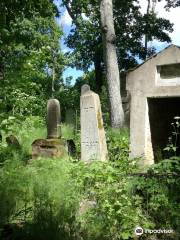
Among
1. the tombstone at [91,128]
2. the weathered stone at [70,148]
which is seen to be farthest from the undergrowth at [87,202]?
the weathered stone at [70,148]

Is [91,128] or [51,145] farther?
[51,145]

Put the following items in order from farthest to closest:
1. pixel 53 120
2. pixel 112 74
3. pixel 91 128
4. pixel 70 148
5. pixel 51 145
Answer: pixel 112 74 → pixel 53 120 → pixel 70 148 → pixel 51 145 → pixel 91 128

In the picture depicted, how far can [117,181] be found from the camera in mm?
6355

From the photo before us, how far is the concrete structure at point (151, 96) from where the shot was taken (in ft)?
28.3

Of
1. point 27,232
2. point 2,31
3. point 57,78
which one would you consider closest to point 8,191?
point 27,232

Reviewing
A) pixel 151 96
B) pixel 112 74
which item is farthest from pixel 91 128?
pixel 112 74

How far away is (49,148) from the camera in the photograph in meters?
10.0

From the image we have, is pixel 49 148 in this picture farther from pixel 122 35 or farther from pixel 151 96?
pixel 122 35

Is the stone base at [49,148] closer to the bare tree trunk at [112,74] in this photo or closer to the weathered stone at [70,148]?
the weathered stone at [70,148]

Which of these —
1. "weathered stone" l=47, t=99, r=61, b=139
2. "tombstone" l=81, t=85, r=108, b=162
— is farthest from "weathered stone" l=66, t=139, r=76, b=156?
"tombstone" l=81, t=85, r=108, b=162

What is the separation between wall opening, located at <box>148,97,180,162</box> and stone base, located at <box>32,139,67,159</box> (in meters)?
2.06

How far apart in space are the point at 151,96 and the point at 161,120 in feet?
3.78

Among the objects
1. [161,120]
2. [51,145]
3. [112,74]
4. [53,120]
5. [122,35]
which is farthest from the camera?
[122,35]

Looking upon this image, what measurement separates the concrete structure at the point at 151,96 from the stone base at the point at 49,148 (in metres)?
1.73
